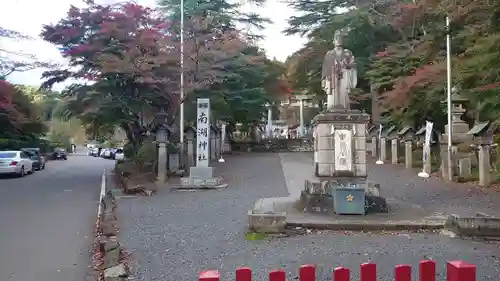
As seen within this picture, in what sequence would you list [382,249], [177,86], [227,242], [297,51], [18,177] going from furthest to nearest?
[297,51]
[18,177]
[177,86]
[227,242]
[382,249]

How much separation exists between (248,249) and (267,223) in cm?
120

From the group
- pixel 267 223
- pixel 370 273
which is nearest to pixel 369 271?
pixel 370 273

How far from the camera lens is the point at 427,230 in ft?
31.6

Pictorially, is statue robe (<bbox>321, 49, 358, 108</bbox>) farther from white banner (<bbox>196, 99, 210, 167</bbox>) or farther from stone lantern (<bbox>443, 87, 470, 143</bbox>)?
stone lantern (<bbox>443, 87, 470, 143</bbox>)

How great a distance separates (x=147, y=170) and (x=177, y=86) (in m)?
4.50

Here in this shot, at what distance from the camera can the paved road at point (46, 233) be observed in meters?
7.78

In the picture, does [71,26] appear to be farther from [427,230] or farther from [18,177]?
[427,230]

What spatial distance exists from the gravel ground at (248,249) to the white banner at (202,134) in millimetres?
7124

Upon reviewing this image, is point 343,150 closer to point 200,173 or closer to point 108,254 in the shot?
point 108,254

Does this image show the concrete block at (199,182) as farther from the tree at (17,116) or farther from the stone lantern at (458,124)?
the tree at (17,116)

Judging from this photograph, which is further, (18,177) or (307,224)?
(18,177)

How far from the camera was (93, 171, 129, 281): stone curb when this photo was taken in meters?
6.85

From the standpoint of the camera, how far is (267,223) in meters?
9.44

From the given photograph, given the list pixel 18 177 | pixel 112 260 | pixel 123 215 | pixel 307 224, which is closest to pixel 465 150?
pixel 307 224
